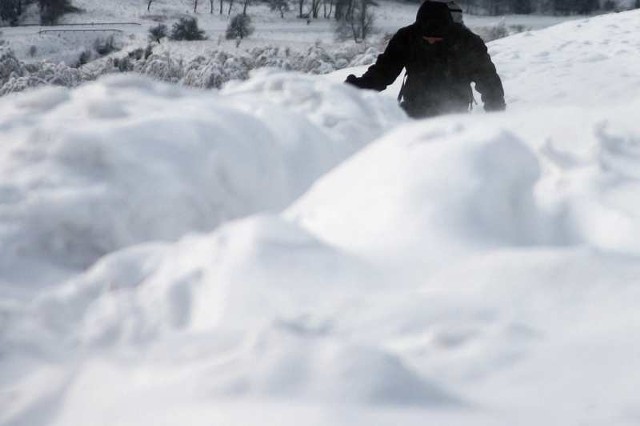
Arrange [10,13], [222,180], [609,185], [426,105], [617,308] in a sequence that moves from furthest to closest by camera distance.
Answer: [10,13], [426,105], [222,180], [609,185], [617,308]

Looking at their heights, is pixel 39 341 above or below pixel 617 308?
below

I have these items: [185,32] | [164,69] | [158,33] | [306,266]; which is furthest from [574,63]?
[158,33]

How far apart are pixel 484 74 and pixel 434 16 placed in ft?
1.30

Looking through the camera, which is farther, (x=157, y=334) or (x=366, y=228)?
(x=366, y=228)

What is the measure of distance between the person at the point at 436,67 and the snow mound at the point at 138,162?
3.22 feet

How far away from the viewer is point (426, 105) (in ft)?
12.8

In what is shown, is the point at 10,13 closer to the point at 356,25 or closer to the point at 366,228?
the point at 356,25

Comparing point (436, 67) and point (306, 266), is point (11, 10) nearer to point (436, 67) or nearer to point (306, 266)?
point (436, 67)

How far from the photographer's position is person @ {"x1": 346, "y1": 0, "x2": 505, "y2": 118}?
3.79 metres

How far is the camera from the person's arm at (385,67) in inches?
155

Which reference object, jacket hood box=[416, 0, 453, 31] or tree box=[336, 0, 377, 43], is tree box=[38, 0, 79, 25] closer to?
tree box=[336, 0, 377, 43]

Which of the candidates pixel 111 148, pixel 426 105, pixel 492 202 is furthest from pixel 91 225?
pixel 426 105

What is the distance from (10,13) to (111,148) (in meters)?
41.0

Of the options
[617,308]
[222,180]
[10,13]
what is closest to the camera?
[617,308]
